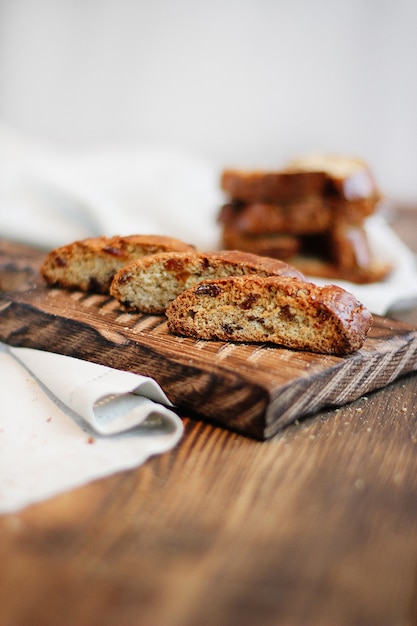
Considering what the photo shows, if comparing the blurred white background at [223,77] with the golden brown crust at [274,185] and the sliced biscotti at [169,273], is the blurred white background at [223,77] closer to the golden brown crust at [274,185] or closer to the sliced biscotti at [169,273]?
the golden brown crust at [274,185]

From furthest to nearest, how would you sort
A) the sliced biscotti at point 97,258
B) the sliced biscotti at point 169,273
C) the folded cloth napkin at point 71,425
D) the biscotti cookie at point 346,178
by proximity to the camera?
the biscotti cookie at point 346,178
the sliced biscotti at point 97,258
the sliced biscotti at point 169,273
the folded cloth napkin at point 71,425

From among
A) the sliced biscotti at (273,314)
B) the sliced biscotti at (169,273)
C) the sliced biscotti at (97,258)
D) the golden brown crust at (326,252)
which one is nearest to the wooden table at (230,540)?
the sliced biscotti at (273,314)

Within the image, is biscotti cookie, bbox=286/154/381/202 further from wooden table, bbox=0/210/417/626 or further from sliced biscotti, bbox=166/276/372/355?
wooden table, bbox=0/210/417/626

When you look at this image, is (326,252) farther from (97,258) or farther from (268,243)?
(97,258)

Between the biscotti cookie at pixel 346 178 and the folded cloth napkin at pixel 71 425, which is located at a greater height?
the biscotti cookie at pixel 346 178

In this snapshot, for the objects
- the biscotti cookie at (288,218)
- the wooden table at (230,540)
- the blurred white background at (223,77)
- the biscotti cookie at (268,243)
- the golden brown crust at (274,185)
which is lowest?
the wooden table at (230,540)

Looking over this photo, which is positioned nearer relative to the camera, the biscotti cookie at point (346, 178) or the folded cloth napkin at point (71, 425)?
the folded cloth napkin at point (71, 425)

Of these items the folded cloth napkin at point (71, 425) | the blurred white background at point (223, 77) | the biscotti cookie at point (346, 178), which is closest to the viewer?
the folded cloth napkin at point (71, 425)
